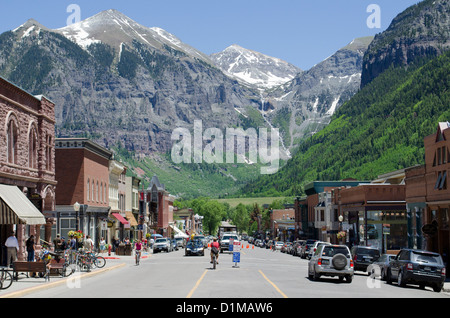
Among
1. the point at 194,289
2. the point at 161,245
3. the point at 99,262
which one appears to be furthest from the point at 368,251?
the point at 161,245

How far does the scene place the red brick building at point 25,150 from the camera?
38.3 meters

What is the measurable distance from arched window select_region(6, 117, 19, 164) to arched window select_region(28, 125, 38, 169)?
110 inches

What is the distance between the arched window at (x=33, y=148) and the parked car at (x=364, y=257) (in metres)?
22.2

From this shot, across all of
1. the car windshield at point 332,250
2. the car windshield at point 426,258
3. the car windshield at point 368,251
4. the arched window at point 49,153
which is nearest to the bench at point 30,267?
the car windshield at point 332,250

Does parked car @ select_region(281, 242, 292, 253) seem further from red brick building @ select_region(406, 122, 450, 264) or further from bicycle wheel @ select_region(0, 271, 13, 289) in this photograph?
bicycle wheel @ select_region(0, 271, 13, 289)

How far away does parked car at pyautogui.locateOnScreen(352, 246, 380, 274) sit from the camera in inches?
1747

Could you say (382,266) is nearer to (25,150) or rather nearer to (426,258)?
(426,258)

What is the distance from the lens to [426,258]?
32031 millimetres

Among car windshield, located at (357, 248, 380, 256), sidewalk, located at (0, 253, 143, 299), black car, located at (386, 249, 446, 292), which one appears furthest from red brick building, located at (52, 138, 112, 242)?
black car, located at (386, 249, 446, 292)

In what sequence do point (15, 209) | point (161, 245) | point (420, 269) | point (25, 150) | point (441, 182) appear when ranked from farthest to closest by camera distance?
point (161, 245), point (441, 182), point (25, 150), point (15, 209), point (420, 269)

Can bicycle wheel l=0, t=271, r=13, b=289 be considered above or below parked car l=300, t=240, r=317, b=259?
above

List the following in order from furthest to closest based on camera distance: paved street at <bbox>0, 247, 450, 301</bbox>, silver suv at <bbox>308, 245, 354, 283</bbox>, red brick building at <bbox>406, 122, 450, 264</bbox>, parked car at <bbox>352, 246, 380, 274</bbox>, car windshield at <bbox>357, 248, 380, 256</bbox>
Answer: red brick building at <bbox>406, 122, 450, 264</bbox> < car windshield at <bbox>357, 248, 380, 256</bbox> < parked car at <bbox>352, 246, 380, 274</bbox> < silver suv at <bbox>308, 245, 354, 283</bbox> < paved street at <bbox>0, 247, 450, 301</bbox>

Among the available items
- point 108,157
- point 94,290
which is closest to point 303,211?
point 108,157

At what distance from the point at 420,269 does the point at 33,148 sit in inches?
1017
